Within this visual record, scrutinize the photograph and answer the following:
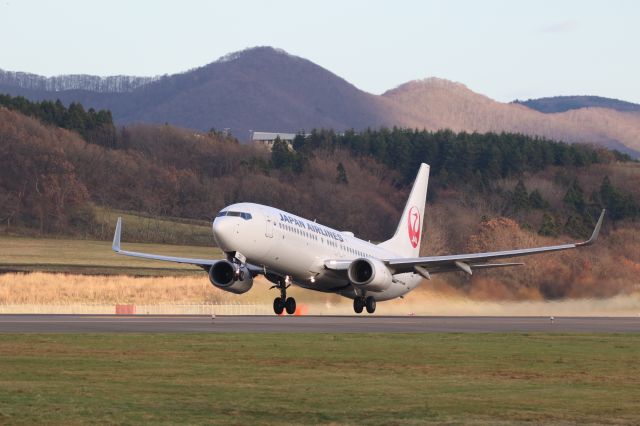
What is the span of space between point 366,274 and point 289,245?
4.95m

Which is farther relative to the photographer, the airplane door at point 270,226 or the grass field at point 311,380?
the airplane door at point 270,226

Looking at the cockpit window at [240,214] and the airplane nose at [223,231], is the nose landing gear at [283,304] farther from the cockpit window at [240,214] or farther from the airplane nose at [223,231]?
the airplane nose at [223,231]

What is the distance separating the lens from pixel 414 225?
239 feet

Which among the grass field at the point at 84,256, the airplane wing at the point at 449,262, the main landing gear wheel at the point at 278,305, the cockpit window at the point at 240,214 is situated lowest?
the grass field at the point at 84,256

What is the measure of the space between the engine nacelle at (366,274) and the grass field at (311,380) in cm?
1655

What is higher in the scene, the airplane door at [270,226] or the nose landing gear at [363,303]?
the airplane door at [270,226]

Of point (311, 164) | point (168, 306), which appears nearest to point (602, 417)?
point (168, 306)

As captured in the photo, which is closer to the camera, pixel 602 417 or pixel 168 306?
pixel 602 417

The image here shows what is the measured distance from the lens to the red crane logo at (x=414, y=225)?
72231 millimetres

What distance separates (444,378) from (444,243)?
88.1 m

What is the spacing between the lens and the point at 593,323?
183 ft

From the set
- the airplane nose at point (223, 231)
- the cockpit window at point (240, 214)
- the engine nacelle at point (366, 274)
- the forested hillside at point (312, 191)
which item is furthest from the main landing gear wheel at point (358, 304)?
the forested hillside at point (312, 191)

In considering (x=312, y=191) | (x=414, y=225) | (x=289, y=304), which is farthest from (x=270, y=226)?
(x=312, y=191)

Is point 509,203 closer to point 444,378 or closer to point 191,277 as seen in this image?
point 191,277
